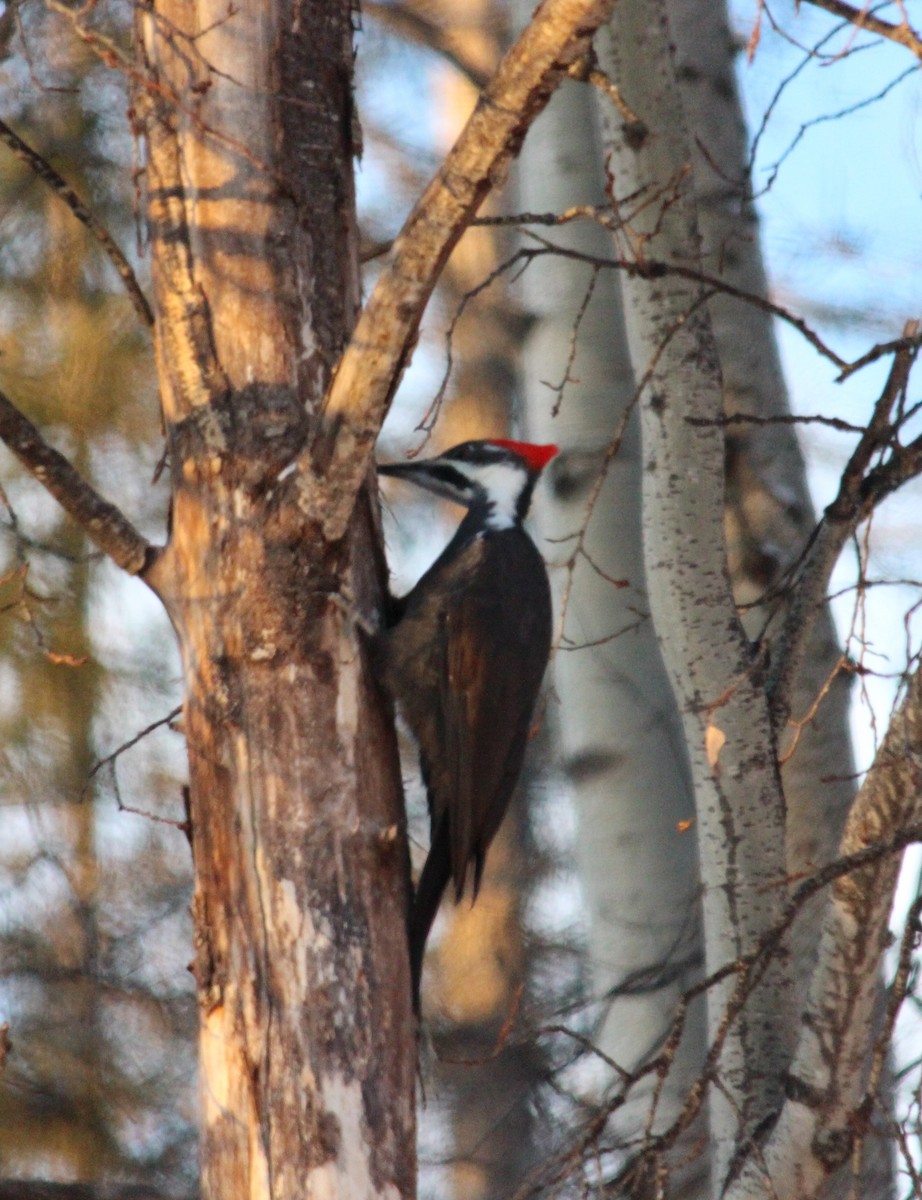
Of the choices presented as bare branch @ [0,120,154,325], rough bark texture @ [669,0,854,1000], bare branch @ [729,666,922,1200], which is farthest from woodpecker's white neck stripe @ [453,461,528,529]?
bare branch @ [729,666,922,1200]

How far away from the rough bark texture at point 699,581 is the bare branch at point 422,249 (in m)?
0.73

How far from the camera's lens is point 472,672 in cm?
297

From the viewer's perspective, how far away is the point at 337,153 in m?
2.64

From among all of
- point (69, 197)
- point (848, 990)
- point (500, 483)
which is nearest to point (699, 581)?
point (500, 483)

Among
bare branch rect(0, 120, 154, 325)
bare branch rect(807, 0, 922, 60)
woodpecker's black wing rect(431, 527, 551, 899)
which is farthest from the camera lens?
woodpecker's black wing rect(431, 527, 551, 899)

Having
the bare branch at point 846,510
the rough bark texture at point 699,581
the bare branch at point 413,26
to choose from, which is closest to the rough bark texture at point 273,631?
the rough bark texture at point 699,581

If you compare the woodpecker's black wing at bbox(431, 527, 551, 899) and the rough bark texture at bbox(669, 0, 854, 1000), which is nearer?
the woodpecker's black wing at bbox(431, 527, 551, 899)

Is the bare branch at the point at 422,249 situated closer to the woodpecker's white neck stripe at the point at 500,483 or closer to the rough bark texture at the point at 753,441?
the woodpecker's white neck stripe at the point at 500,483

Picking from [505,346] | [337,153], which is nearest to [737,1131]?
[337,153]

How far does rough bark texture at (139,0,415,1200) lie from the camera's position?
213 centimetres

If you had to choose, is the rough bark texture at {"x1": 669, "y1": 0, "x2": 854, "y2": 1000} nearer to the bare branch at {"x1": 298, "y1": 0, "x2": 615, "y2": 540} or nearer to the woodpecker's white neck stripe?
the woodpecker's white neck stripe

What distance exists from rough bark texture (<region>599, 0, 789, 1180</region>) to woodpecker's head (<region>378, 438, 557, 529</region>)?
0.40 meters

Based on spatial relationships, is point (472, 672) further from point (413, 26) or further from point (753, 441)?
point (413, 26)

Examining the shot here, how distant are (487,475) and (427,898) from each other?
3.52ft
